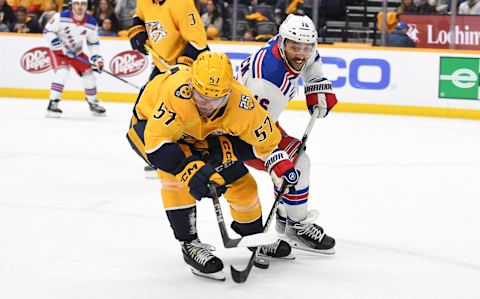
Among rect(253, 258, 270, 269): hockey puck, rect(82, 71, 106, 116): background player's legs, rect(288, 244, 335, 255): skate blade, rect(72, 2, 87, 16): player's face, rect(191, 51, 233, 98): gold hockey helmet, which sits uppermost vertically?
rect(191, 51, 233, 98): gold hockey helmet

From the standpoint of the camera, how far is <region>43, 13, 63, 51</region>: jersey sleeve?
8359mm

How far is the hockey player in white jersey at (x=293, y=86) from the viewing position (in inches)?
138

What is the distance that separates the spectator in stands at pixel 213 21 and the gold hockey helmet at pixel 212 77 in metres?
6.58

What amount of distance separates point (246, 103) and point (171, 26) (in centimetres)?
222

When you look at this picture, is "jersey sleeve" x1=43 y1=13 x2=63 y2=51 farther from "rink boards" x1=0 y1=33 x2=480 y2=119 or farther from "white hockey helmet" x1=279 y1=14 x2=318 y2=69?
"white hockey helmet" x1=279 y1=14 x2=318 y2=69

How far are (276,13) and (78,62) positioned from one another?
223 cm

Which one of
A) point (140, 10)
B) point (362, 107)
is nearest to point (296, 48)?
point (140, 10)

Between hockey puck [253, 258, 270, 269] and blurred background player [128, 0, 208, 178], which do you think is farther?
blurred background player [128, 0, 208, 178]

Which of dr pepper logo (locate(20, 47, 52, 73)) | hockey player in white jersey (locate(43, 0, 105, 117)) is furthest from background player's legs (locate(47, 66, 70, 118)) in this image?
dr pepper logo (locate(20, 47, 52, 73))

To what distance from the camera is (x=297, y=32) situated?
11.3ft

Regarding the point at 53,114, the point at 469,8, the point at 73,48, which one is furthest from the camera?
the point at 469,8

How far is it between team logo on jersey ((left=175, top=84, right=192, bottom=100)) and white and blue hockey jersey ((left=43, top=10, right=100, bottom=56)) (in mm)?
5532

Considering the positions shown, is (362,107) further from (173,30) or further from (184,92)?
(184,92)

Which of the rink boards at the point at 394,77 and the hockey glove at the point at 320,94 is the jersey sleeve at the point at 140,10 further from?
the rink boards at the point at 394,77
